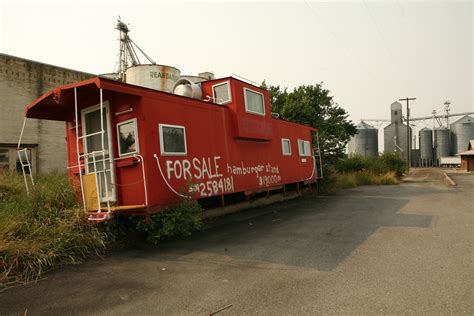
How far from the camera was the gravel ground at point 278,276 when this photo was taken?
4016 mm

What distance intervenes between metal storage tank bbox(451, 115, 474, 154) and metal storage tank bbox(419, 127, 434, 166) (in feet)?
13.6

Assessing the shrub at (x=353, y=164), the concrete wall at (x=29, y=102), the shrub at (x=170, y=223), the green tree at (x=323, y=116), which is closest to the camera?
the shrub at (x=170, y=223)

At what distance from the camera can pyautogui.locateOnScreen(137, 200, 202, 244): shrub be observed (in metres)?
7.15

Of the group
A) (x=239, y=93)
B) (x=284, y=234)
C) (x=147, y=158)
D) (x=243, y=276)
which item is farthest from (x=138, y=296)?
(x=239, y=93)

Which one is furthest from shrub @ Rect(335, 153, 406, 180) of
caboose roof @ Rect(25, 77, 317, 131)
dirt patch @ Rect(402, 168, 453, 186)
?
caboose roof @ Rect(25, 77, 317, 131)

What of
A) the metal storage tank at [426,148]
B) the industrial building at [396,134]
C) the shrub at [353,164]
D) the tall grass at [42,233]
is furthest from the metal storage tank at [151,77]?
the metal storage tank at [426,148]

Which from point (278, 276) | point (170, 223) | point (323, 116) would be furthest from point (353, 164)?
point (278, 276)

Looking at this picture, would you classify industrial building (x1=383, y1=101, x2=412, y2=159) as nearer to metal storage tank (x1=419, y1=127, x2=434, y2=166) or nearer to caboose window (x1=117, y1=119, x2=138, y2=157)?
metal storage tank (x1=419, y1=127, x2=434, y2=166)

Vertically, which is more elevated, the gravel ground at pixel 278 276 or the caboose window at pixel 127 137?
the caboose window at pixel 127 137

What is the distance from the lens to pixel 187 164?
27.6 feet

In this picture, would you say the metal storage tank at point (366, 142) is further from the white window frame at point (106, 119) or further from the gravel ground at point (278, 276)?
the white window frame at point (106, 119)

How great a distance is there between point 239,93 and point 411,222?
6167mm

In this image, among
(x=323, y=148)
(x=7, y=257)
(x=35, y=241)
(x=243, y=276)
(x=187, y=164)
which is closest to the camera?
(x=243, y=276)

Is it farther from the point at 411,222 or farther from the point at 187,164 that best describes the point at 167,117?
the point at 411,222
